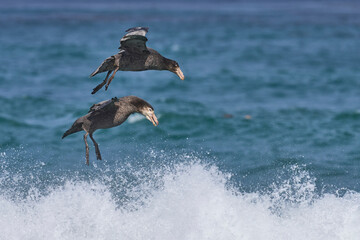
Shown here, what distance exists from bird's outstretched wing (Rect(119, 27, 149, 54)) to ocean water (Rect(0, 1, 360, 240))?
454 cm

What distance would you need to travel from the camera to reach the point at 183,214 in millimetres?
12117

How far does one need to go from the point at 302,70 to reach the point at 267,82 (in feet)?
15.0

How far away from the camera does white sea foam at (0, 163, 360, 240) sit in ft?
38.1

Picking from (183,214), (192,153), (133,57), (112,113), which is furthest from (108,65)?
(192,153)

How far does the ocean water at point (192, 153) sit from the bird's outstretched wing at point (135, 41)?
4540mm

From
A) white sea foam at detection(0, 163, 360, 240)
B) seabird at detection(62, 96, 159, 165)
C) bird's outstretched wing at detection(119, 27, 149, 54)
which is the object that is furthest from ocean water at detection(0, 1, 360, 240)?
bird's outstretched wing at detection(119, 27, 149, 54)

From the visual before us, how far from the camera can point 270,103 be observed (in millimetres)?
23844

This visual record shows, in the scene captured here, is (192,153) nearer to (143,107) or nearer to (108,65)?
(143,107)

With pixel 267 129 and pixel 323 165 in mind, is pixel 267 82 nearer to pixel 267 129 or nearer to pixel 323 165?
pixel 267 129

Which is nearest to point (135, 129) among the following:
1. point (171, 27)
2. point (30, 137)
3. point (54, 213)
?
point (30, 137)

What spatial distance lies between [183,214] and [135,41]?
4.86 metres

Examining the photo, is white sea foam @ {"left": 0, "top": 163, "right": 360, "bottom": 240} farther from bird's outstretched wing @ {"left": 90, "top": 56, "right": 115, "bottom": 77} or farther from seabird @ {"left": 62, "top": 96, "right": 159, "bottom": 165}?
bird's outstretched wing @ {"left": 90, "top": 56, "right": 115, "bottom": 77}

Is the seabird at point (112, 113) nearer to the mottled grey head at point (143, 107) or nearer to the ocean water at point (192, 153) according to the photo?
the mottled grey head at point (143, 107)

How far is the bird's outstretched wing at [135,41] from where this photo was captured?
8.30 meters
